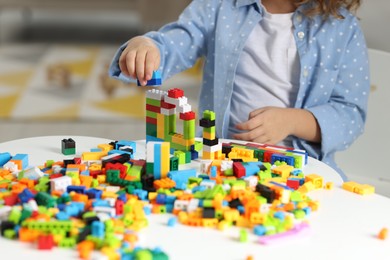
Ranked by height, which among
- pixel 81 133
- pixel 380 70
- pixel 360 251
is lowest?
pixel 81 133

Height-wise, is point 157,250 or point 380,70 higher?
point 380,70

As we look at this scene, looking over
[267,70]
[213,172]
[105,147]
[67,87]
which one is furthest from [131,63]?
[67,87]

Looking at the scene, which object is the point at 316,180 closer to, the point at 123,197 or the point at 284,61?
the point at 123,197

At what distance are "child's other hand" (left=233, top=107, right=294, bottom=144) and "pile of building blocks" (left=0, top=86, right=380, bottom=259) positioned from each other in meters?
0.12

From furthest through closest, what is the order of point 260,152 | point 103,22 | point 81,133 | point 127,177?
point 103,22 → point 81,133 → point 260,152 → point 127,177

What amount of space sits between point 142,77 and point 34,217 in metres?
0.33

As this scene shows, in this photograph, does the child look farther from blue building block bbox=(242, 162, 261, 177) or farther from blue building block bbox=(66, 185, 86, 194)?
blue building block bbox=(66, 185, 86, 194)

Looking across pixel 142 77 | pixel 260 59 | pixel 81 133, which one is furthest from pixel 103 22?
pixel 142 77

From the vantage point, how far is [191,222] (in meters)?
0.70

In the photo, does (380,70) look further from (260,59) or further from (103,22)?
(103,22)

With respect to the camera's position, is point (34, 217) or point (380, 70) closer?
point (34, 217)

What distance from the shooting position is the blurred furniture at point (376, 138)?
4.21ft

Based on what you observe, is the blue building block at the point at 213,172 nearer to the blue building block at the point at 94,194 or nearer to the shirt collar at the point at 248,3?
the blue building block at the point at 94,194

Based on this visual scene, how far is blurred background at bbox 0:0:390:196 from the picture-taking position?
51.5 inches
